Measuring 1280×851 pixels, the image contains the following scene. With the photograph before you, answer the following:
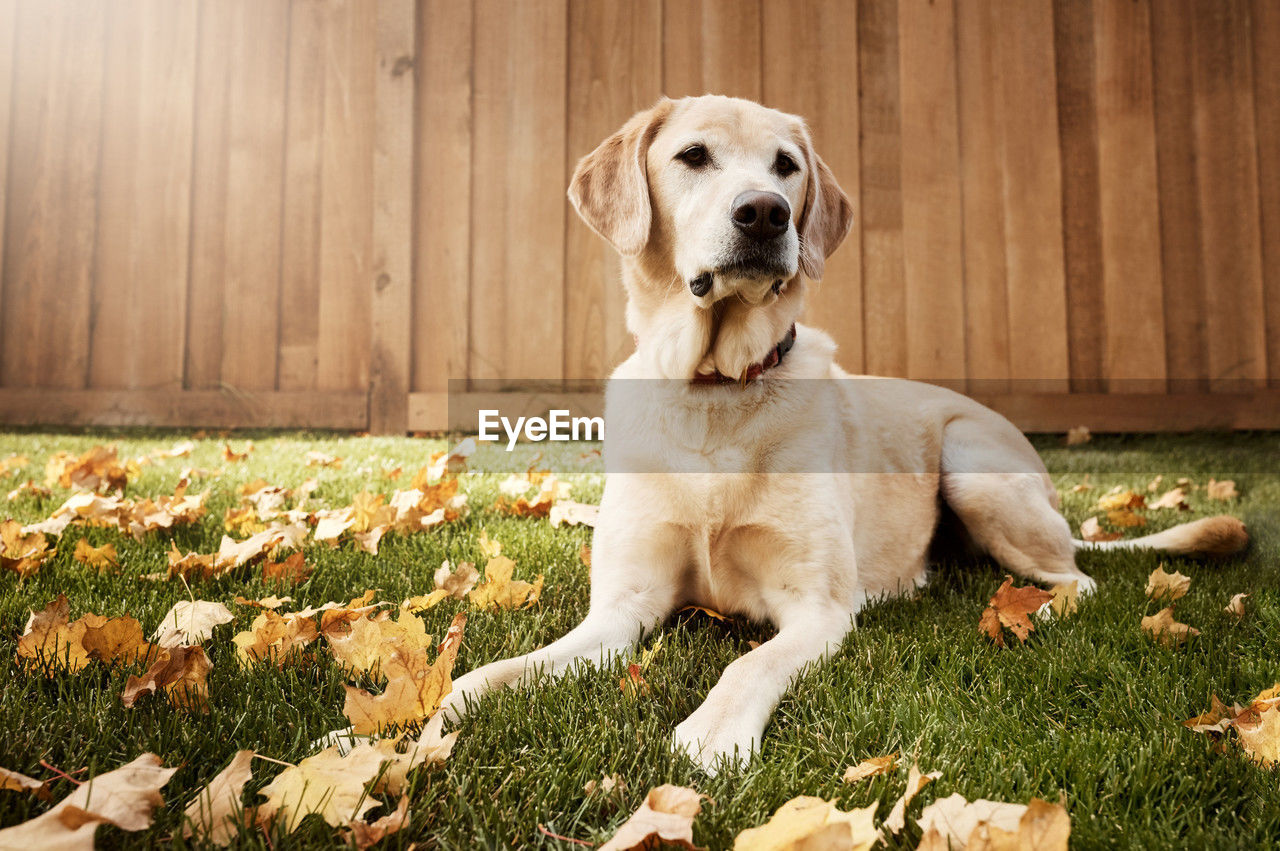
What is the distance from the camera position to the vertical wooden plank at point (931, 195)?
4.94 m

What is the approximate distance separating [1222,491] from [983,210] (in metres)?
2.44

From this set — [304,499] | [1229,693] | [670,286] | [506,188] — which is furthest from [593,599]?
[506,188]

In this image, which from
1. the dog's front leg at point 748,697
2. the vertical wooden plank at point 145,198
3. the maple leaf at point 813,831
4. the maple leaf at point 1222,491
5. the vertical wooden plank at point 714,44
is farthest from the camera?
the vertical wooden plank at point 145,198

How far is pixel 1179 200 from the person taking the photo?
4.94 m

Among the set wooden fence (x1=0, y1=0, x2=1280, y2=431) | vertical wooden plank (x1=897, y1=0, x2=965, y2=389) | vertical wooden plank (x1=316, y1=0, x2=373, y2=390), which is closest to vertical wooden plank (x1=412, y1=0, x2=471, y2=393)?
wooden fence (x1=0, y1=0, x2=1280, y2=431)

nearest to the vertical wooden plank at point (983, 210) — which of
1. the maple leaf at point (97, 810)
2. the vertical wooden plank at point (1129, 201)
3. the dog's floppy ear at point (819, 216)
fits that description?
the vertical wooden plank at point (1129, 201)

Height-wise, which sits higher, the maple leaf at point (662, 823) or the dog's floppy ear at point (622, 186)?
the dog's floppy ear at point (622, 186)

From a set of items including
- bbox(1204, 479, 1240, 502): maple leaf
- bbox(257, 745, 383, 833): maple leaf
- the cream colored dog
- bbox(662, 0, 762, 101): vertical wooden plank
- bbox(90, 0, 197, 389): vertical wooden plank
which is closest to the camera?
bbox(257, 745, 383, 833): maple leaf

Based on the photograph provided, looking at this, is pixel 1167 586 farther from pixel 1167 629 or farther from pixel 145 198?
pixel 145 198

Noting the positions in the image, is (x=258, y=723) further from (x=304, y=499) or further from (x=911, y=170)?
(x=911, y=170)

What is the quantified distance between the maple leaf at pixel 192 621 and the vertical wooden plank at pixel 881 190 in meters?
4.33

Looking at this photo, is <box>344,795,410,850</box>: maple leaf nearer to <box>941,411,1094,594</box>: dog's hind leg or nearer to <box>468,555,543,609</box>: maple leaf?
<box>468,555,543,609</box>: maple leaf

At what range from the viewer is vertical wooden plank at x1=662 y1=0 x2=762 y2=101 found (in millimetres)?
5000

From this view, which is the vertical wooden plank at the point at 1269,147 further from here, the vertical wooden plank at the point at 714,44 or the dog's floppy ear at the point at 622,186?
the dog's floppy ear at the point at 622,186
